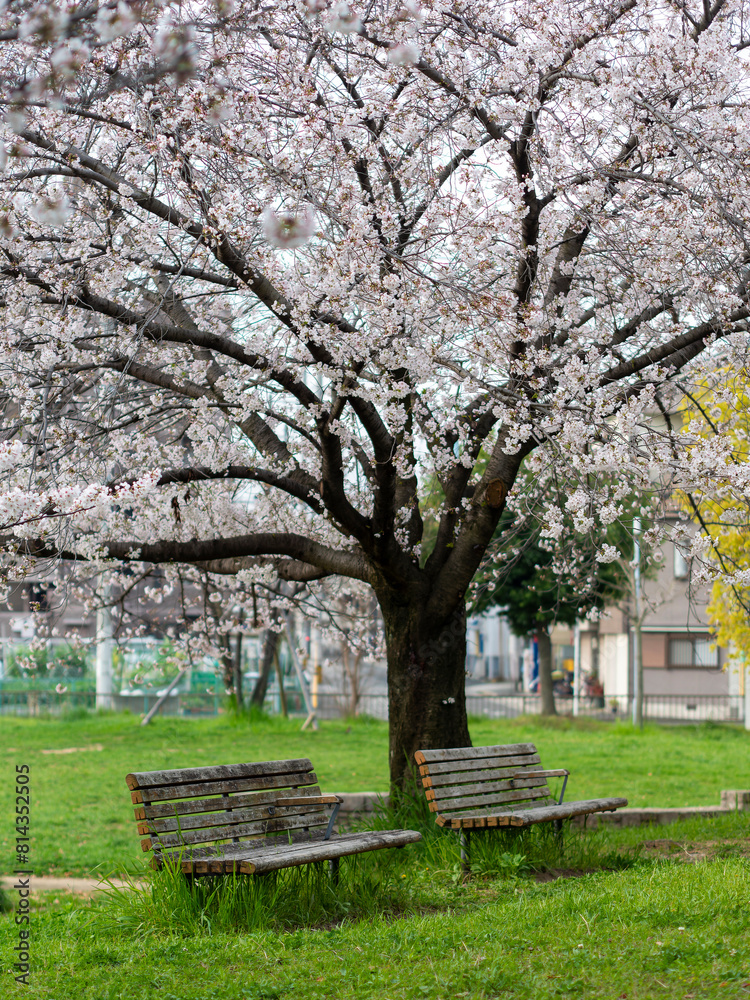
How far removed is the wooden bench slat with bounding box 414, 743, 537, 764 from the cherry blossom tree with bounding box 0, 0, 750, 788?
1.28 meters

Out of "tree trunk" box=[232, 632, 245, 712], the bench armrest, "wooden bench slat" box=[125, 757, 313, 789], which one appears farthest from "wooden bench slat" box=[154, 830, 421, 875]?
"tree trunk" box=[232, 632, 245, 712]

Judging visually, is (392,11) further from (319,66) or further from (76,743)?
(76,743)

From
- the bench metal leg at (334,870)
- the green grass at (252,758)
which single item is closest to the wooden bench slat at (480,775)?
the bench metal leg at (334,870)

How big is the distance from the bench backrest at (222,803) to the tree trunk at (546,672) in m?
18.7

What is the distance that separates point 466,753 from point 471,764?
0.32 feet

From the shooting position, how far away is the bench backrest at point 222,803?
5.25m

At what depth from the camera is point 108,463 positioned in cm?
760

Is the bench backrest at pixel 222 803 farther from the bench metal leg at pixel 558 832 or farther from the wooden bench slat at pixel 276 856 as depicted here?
the bench metal leg at pixel 558 832

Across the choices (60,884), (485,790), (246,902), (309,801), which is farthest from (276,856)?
(60,884)

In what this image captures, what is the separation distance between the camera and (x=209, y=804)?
5531 mm

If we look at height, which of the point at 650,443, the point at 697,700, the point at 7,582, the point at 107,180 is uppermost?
the point at 107,180

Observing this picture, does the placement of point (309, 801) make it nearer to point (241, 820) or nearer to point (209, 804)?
point (241, 820)

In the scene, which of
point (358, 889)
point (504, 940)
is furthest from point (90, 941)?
point (504, 940)

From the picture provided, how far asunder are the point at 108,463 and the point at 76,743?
13.1 meters
